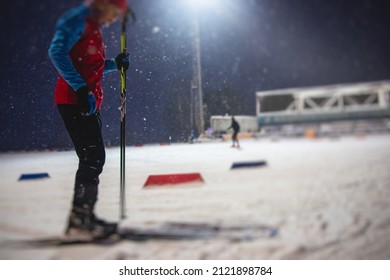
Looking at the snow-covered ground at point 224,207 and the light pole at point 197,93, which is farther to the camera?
the light pole at point 197,93

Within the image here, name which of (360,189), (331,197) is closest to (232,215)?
(331,197)

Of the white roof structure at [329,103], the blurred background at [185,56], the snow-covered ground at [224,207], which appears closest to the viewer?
the snow-covered ground at [224,207]

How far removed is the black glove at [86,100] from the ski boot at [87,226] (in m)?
0.45

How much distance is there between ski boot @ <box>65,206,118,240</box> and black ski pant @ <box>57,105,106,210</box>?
0.11 feet

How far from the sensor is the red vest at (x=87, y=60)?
1.09 m

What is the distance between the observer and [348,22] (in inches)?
77.8

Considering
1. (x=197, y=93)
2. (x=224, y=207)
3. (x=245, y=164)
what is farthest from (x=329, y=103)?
(x=224, y=207)

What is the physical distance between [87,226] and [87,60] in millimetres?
Answer: 753

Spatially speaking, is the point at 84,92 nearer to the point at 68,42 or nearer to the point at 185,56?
the point at 68,42

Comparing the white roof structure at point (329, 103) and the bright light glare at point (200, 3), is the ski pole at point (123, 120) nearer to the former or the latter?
the bright light glare at point (200, 3)

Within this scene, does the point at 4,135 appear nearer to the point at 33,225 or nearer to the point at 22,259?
the point at 33,225

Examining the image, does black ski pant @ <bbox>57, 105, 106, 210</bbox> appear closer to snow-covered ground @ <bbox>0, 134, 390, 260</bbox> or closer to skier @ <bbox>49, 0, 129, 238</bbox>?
skier @ <bbox>49, 0, 129, 238</bbox>

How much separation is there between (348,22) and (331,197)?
57.8 inches

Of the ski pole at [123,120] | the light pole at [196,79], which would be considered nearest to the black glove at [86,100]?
the ski pole at [123,120]
